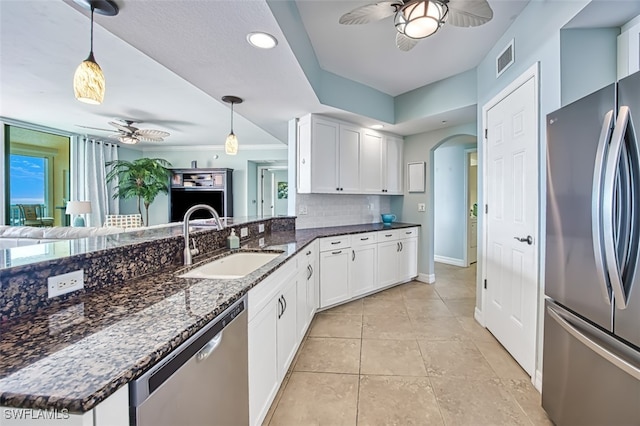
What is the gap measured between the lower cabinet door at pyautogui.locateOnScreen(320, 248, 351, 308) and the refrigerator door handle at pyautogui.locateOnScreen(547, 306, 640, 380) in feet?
6.58

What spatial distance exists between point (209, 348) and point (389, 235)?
126 inches

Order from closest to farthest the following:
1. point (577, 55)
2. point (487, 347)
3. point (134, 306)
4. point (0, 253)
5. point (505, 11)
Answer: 1. point (134, 306)
2. point (0, 253)
3. point (577, 55)
4. point (505, 11)
5. point (487, 347)

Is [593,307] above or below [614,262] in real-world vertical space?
below

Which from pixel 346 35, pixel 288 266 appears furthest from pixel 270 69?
pixel 288 266

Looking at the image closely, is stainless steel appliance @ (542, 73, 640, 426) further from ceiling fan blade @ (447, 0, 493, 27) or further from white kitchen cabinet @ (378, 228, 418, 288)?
white kitchen cabinet @ (378, 228, 418, 288)

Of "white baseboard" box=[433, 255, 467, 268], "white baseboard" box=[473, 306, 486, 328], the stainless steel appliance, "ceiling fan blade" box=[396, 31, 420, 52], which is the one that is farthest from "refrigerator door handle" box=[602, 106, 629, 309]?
"white baseboard" box=[433, 255, 467, 268]

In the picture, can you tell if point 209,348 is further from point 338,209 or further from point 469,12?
point 338,209

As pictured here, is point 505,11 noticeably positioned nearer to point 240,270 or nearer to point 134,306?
point 240,270

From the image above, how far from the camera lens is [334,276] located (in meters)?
Answer: 3.29

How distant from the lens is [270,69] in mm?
2270

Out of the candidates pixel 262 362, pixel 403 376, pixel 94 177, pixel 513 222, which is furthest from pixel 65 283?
pixel 94 177

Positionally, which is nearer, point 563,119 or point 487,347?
point 563,119

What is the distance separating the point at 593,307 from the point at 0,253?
8.24 ft

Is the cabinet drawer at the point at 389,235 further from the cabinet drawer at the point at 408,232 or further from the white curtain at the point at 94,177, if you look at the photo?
the white curtain at the point at 94,177
